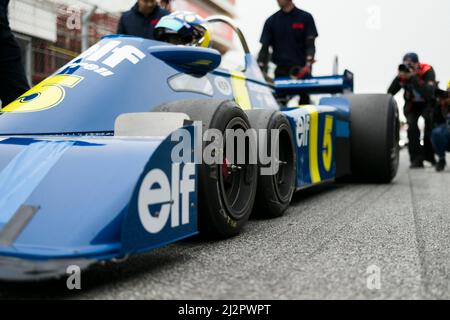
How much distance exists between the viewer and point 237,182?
8.60 feet

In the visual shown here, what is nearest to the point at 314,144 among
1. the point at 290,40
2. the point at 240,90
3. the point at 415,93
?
the point at 240,90

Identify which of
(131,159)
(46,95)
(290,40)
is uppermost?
(290,40)

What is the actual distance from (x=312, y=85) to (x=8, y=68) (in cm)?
270

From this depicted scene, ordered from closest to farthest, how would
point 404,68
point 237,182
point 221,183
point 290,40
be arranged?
point 221,183
point 237,182
point 290,40
point 404,68

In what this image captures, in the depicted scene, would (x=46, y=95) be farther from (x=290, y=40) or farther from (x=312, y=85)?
(x=290, y=40)

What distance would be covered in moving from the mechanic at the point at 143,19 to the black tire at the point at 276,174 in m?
1.42

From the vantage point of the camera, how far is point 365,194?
4.35m

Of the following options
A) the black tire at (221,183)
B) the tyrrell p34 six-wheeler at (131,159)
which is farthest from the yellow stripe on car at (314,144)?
the black tire at (221,183)

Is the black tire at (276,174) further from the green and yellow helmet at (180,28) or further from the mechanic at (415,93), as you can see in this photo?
the mechanic at (415,93)

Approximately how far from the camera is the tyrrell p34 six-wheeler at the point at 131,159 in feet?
5.55

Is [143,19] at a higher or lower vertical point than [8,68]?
higher

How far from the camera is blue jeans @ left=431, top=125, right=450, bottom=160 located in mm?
7172

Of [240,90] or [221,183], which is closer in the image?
[221,183]

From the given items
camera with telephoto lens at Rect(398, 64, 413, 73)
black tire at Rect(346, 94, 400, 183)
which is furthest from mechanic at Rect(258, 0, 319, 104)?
camera with telephoto lens at Rect(398, 64, 413, 73)
